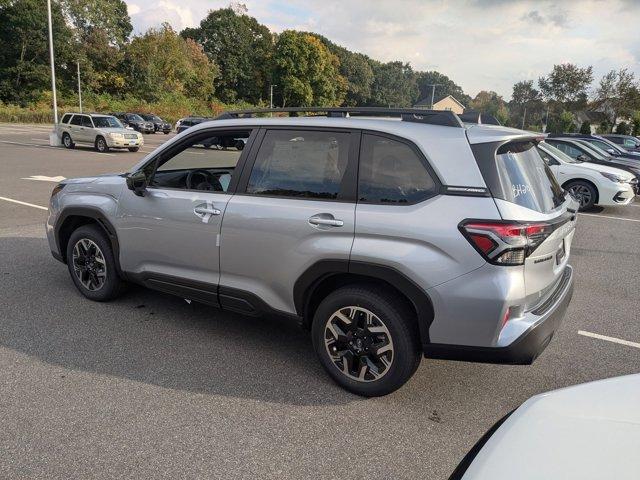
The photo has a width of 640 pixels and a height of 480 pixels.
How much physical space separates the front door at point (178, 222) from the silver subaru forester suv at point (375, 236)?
0.02m

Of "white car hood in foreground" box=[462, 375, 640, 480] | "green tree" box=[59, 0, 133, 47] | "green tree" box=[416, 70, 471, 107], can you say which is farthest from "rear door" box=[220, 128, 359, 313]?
"green tree" box=[416, 70, 471, 107]

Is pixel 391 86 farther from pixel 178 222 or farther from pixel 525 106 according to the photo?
pixel 178 222

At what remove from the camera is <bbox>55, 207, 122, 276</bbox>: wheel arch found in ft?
14.1

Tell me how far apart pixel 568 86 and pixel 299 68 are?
4036cm

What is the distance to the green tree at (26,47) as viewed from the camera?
52.6 m

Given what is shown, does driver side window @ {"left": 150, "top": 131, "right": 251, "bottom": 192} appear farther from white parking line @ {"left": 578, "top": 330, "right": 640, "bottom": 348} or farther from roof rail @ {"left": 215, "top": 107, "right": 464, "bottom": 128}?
white parking line @ {"left": 578, "top": 330, "right": 640, "bottom": 348}

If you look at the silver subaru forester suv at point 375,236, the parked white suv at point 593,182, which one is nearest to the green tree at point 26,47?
the parked white suv at point 593,182

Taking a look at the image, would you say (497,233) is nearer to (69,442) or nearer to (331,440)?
(331,440)

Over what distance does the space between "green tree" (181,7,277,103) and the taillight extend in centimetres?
8061

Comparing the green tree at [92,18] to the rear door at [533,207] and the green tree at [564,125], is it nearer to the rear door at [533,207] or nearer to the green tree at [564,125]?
the green tree at [564,125]

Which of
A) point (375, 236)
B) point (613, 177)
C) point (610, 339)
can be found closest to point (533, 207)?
point (375, 236)

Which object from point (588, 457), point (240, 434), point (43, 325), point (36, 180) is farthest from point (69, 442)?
point (36, 180)

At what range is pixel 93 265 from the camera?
15.0 ft

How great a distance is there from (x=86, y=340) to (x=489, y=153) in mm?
3208
